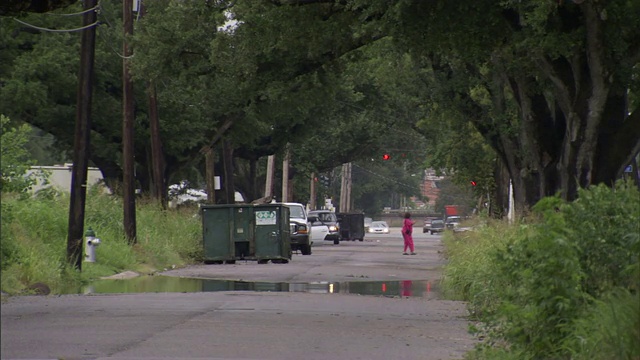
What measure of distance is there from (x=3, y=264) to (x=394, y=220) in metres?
161

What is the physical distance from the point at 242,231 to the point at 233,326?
1990cm

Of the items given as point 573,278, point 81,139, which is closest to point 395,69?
point 81,139

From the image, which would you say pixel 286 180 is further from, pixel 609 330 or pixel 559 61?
pixel 609 330

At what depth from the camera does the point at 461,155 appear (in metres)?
49.2

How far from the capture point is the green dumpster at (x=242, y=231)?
34719 millimetres

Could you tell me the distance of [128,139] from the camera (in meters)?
31.4

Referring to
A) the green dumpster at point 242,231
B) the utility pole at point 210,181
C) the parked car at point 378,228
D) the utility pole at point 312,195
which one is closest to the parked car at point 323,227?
the utility pole at point 210,181

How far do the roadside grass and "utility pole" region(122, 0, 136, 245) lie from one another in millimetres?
393

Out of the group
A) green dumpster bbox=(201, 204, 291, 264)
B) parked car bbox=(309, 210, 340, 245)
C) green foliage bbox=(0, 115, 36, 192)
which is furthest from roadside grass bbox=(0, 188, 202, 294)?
parked car bbox=(309, 210, 340, 245)

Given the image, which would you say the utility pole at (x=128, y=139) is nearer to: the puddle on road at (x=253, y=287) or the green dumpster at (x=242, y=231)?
the green dumpster at (x=242, y=231)

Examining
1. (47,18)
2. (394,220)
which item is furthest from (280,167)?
(394,220)

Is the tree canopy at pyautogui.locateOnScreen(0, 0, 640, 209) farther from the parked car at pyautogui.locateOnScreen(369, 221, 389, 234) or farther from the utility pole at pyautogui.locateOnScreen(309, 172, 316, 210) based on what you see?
the parked car at pyautogui.locateOnScreen(369, 221, 389, 234)

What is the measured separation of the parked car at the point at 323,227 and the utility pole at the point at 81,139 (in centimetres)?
3612

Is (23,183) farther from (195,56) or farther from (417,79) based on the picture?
(417,79)
